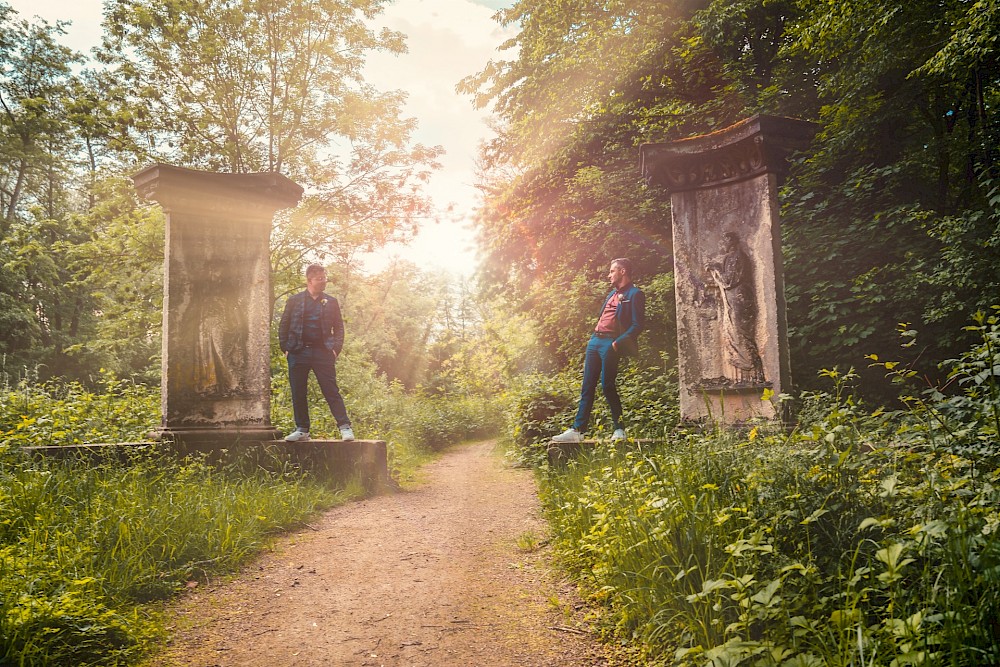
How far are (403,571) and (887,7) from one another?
7713 millimetres

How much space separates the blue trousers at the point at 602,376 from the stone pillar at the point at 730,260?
72 centimetres

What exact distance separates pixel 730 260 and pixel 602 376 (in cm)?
176

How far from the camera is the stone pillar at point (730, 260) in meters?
5.63

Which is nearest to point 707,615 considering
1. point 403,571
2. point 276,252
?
point 403,571

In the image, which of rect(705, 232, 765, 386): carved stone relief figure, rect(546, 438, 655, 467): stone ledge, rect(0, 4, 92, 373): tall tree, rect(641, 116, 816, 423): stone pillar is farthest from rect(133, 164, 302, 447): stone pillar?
rect(0, 4, 92, 373): tall tree

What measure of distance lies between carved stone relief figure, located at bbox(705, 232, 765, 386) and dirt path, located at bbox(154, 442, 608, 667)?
8.39ft

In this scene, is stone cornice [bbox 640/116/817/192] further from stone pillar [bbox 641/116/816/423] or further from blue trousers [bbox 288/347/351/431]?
blue trousers [bbox 288/347/351/431]

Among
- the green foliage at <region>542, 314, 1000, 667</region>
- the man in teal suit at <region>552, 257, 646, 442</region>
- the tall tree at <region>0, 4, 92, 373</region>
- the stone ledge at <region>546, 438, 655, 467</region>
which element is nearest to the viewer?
the green foliage at <region>542, 314, 1000, 667</region>

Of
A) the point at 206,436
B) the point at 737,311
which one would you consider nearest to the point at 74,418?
the point at 206,436

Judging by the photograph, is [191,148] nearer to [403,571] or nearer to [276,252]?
[276,252]

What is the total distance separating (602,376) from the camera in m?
6.16

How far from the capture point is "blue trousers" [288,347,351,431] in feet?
21.4

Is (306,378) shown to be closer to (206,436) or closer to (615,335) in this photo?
(206,436)

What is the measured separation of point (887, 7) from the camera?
6.47 metres
